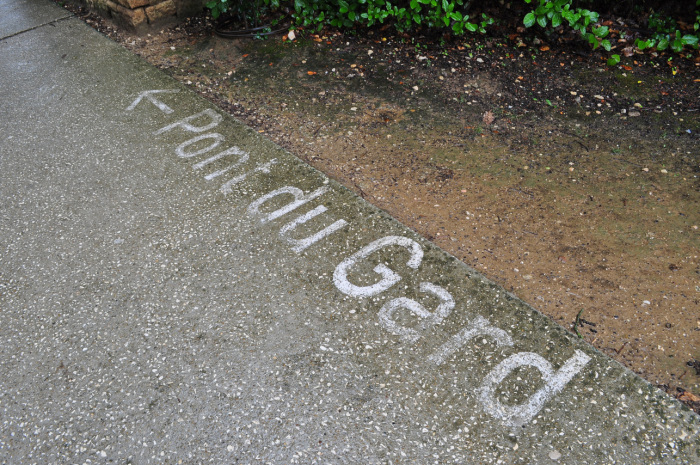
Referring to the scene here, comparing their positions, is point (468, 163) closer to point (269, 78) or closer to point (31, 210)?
point (269, 78)

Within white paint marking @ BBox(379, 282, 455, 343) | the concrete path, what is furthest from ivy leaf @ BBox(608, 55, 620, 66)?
white paint marking @ BBox(379, 282, 455, 343)

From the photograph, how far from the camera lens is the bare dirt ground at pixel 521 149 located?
2.47 m

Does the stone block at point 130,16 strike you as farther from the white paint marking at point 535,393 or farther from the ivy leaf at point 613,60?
the white paint marking at point 535,393

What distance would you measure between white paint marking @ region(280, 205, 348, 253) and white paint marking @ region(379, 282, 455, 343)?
56 centimetres

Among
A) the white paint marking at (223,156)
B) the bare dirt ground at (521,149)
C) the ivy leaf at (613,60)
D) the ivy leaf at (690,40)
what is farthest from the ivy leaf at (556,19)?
the white paint marking at (223,156)

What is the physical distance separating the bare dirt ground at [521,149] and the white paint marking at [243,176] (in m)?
0.22

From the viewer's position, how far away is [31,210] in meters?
3.10

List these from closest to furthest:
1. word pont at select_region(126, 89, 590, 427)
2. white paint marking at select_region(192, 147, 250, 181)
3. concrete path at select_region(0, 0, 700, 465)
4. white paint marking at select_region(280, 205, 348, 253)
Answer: concrete path at select_region(0, 0, 700, 465)
word pont at select_region(126, 89, 590, 427)
white paint marking at select_region(280, 205, 348, 253)
white paint marking at select_region(192, 147, 250, 181)

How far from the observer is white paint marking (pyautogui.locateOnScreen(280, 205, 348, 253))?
2.76 meters

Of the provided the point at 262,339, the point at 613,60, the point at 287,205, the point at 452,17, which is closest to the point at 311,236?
the point at 287,205

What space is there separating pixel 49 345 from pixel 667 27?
15.4 feet

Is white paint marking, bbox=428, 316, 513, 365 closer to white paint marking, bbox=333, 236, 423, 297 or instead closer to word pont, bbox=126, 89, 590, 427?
word pont, bbox=126, 89, 590, 427

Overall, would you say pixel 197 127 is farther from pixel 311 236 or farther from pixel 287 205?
pixel 311 236

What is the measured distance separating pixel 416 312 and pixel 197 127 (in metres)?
2.13
